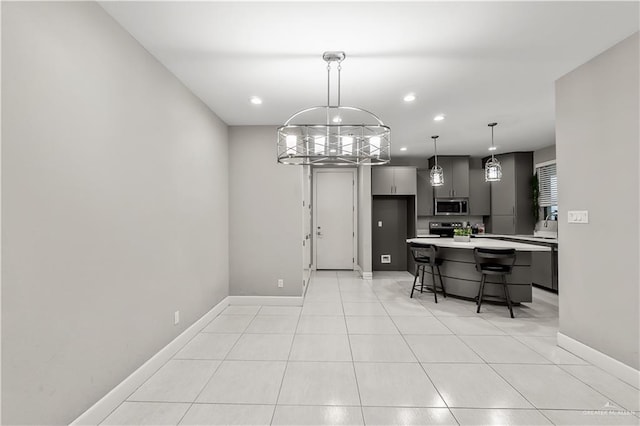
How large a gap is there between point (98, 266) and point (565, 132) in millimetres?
4197

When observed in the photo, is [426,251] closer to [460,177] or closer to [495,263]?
[495,263]

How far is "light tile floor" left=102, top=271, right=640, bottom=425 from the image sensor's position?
6.25ft

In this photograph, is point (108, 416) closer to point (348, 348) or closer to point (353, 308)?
point (348, 348)

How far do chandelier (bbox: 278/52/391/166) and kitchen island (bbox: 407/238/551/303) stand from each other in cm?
189

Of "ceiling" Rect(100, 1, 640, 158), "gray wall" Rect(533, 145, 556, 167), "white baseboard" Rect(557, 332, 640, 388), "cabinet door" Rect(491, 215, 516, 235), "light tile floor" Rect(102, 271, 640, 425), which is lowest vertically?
"light tile floor" Rect(102, 271, 640, 425)

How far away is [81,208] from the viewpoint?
5.65 feet

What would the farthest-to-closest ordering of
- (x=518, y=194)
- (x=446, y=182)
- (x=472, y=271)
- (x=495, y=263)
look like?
(x=446, y=182), (x=518, y=194), (x=472, y=271), (x=495, y=263)

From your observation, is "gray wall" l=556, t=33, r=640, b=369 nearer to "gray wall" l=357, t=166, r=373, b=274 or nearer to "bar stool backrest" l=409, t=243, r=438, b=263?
"bar stool backrest" l=409, t=243, r=438, b=263

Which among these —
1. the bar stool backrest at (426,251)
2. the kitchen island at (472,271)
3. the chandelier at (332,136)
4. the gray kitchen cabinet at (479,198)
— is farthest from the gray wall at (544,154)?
the chandelier at (332,136)

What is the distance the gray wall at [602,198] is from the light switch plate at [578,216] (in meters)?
0.05

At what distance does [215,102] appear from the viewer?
3451mm

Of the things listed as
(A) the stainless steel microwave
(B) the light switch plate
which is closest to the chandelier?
(B) the light switch plate

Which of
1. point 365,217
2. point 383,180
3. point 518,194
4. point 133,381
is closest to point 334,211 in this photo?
point 365,217

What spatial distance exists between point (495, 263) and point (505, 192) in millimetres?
2840
